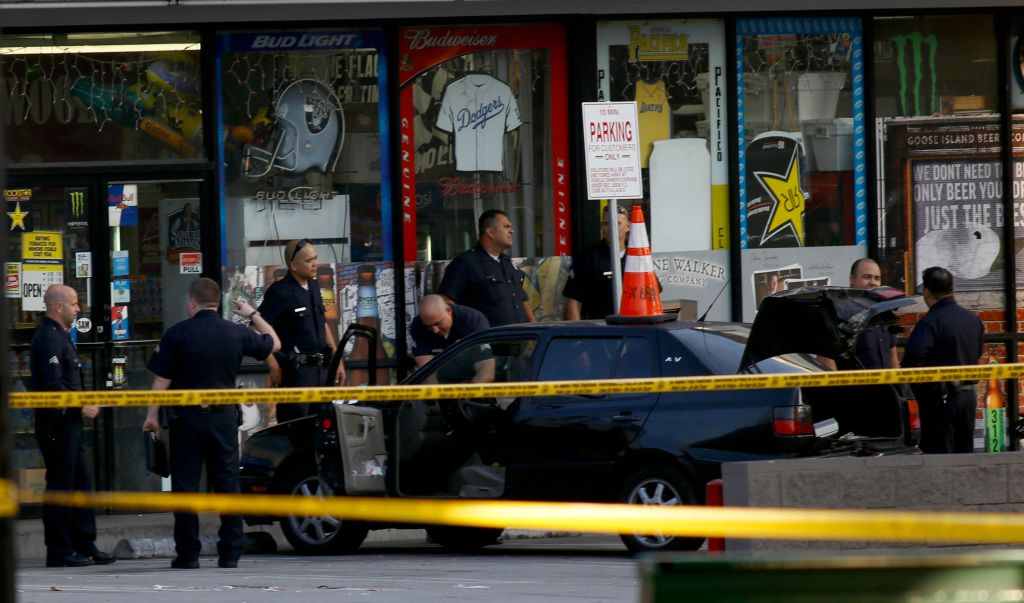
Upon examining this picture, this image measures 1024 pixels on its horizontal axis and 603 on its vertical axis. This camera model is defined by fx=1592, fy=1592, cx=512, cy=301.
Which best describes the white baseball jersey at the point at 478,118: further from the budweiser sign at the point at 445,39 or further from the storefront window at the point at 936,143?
the storefront window at the point at 936,143

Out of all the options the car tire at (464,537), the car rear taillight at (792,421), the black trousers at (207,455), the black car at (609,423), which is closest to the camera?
the car rear taillight at (792,421)

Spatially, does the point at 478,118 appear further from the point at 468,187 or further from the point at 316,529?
the point at 316,529

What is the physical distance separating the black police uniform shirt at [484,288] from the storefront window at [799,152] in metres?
2.35

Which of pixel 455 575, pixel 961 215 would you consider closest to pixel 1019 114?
pixel 961 215

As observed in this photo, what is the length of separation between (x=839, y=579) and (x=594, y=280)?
10390 millimetres

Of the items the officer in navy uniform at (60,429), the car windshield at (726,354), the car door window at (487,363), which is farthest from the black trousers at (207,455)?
the car windshield at (726,354)

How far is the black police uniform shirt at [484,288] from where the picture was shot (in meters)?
12.8

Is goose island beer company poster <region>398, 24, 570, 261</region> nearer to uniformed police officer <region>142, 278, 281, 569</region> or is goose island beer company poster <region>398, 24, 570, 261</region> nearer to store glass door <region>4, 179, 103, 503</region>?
store glass door <region>4, 179, 103, 503</region>

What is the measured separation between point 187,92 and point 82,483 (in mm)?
4104

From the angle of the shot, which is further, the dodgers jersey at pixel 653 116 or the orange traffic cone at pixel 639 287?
the dodgers jersey at pixel 653 116

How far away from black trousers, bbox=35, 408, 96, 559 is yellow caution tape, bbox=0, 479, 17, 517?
270 inches

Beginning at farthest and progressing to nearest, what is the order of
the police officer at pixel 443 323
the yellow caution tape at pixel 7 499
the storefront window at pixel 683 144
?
the storefront window at pixel 683 144
the police officer at pixel 443 323
the yellow caution tape at pixel 7 499

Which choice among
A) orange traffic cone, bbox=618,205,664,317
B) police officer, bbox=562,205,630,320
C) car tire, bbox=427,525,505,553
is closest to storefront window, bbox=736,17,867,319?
police officer, bbox=562,205,630,320

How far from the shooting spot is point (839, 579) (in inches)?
113
